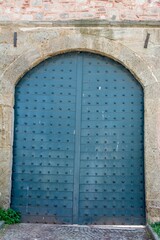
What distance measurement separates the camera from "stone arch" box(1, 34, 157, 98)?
17.6ft

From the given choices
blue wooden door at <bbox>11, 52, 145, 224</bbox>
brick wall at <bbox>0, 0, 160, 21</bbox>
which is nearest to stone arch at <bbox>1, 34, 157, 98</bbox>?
blue wooden door at <bbox>11, 52, 145, 224</bbox>

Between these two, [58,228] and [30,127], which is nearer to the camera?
[58,228]

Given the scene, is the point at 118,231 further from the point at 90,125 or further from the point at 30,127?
the point at 30,127

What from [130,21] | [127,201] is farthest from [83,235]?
[130,21]

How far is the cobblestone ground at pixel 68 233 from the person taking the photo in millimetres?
4508

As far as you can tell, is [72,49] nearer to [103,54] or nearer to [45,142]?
[103,54]

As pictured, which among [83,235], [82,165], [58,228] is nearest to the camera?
[83,235]

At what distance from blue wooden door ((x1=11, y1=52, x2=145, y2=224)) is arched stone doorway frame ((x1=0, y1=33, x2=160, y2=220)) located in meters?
0.14

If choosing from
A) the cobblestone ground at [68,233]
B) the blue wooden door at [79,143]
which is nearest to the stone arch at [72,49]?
the blue wooden door at [79,143]

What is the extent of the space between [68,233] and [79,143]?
134cm

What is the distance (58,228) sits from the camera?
4957mm

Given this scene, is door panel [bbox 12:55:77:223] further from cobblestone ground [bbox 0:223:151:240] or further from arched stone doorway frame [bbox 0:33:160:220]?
cobblestone ground [bbox 0:223:151:240]

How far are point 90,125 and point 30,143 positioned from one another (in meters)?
0.97

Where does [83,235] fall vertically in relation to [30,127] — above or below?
below
